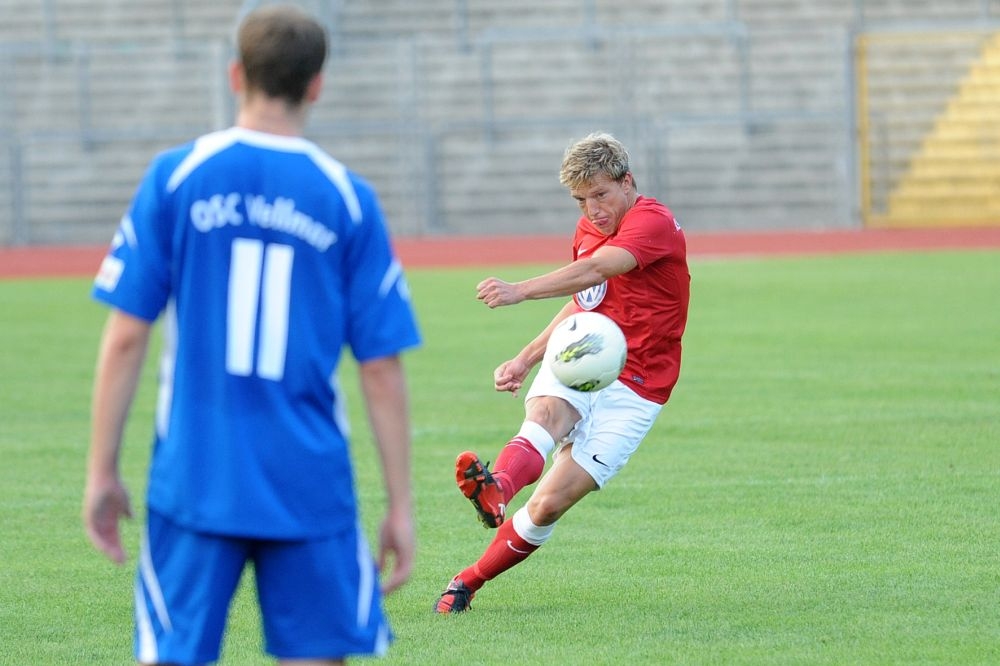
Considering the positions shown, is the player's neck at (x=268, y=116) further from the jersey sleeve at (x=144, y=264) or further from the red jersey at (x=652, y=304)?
the red jersey at (x=652, y=304)

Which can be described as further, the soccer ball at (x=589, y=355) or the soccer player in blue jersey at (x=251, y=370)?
the soccer ball at (x=589, y=355)

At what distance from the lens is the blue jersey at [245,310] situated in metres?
3.17

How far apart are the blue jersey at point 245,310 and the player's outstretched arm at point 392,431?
64mm

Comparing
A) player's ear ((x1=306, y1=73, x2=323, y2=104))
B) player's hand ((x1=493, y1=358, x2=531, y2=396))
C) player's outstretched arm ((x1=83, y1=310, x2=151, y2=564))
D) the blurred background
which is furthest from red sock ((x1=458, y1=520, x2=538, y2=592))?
the blurred background

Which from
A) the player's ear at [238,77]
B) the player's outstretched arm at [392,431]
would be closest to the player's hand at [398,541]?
the player's outstretched arm at [392,431]

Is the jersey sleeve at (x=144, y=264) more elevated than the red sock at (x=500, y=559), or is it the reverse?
the jersey sleeve at (x=144, y=264)

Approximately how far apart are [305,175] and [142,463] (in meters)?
6.40

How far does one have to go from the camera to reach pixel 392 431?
3.24m

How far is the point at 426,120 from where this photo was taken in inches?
1111

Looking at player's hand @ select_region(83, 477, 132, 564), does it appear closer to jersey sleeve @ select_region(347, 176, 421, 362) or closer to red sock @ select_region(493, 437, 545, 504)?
jersey sleeve @ select_region(347, 176, 421, 362)

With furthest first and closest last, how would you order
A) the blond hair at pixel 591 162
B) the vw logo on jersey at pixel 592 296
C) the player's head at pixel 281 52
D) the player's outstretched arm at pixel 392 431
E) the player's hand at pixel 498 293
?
the vw logo on jersey at pixel 592 296 → the blond hair at pixel 591 162 → the player's hand at pixel 498 293 → the player's outstretched arm at pixel 392 431 → the player's head at pixel 281 52

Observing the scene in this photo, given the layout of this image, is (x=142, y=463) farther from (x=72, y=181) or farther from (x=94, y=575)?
(x=72, y=181)

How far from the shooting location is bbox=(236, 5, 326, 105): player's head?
3125 mm

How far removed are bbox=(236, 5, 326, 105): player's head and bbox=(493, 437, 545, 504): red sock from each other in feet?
9.45
